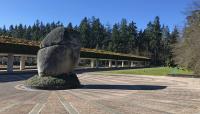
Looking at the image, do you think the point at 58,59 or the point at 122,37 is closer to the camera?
the point at 58,59

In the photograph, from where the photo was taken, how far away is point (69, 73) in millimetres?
23141

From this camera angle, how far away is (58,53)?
2259cm

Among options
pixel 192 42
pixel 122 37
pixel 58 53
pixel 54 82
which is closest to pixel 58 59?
pixel 58 53

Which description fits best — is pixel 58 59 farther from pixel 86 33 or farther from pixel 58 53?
pixel 86 33

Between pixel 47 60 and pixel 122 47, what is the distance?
104365 mm

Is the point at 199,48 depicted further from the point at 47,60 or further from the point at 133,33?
the point at 133,33

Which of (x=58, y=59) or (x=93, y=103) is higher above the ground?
(x=58, y=59)

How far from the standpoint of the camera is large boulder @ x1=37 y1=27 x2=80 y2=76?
73.9 ft

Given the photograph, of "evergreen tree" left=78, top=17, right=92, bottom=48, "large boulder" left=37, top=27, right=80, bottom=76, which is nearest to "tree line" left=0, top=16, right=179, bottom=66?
"evergreen tree" left=78, top=17, right=92, bottom=48

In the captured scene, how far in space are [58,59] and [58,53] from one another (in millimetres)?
383

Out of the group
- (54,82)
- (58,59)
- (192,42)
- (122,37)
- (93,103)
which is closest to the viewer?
(93,103)

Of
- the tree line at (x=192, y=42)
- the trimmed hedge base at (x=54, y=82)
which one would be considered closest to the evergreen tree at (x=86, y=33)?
the tree line at (x=192, y=42)

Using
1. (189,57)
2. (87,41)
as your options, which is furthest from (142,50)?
(189,57)

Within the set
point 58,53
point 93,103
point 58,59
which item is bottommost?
point 93,103
